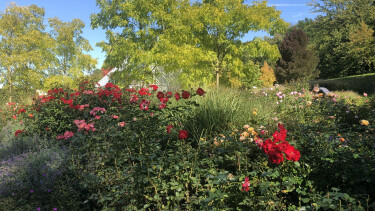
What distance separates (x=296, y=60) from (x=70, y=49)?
21460 millimetres

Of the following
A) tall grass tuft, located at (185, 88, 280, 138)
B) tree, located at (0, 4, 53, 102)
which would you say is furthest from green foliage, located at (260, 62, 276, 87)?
tall grass tuft, located at (185, 88, 280, 138)

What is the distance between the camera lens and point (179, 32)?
11227 mm

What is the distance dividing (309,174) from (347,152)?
1.36ft

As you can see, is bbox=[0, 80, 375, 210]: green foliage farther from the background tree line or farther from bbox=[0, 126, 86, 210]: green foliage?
the background tree line

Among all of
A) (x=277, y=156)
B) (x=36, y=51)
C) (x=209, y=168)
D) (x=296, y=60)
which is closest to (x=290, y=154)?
(x=277, y=156)

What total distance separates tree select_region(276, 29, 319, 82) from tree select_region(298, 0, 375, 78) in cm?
297

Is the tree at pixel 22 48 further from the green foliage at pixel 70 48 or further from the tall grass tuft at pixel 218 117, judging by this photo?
the tall grass tuft at pixel 218 117

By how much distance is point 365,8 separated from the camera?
1101 inches

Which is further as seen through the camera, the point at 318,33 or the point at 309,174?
the point at 318,33

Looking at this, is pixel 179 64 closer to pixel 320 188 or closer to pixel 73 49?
pixel 320 188

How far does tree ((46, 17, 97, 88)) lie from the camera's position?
17062 millimetres

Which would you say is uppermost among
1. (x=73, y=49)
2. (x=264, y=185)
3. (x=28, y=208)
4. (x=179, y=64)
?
(x=73, y=49)

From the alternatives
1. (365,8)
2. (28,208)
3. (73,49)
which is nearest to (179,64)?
(28,208)

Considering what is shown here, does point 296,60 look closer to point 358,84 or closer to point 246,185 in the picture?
point 358,84
